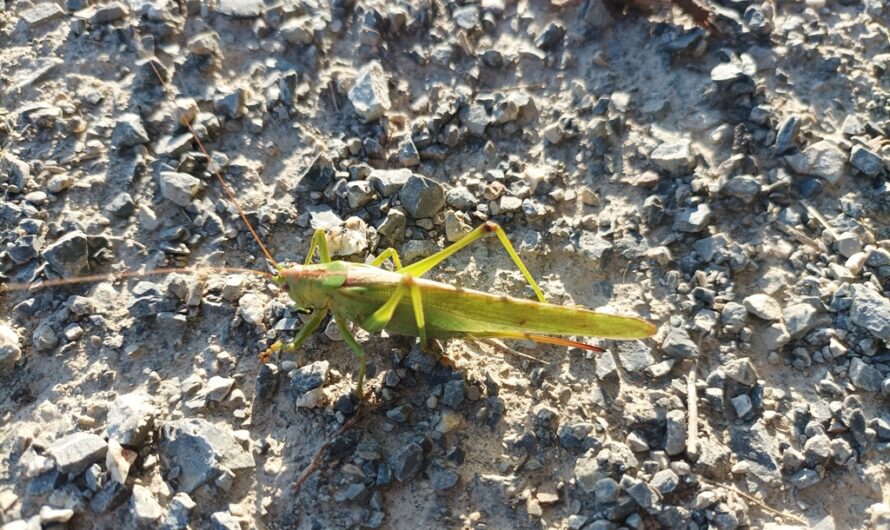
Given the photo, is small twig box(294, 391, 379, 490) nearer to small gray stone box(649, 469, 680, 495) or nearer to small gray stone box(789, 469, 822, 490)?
small gray stone box(649, 469, 680, 495)

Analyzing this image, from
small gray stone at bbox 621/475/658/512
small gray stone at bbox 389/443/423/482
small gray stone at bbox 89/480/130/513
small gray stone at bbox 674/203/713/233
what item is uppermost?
small gray stone at bbox 674/203/713/233

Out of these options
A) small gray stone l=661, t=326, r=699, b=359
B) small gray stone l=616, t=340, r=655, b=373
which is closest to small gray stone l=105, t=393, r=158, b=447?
small gray stone l=616, t=340, r=655, b=373

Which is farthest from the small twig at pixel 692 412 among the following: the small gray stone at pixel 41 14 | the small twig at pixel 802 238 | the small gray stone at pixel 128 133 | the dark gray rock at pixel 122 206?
the small gray stone at pixel 41 14

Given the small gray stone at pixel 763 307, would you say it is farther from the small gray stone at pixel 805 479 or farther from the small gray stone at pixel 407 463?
the small gray stone at pixel 407 463

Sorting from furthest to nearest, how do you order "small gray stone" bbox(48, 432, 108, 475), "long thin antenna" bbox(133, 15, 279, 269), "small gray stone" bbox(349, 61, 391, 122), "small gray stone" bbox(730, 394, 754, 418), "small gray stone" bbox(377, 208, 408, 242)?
"small gray stone" bbox(349, 61, 391, 122), "small gray stone" bbox(377, 208, 408, 242), "long thin antenna" bbox(133, 15, 279, 269), "small gray stone" bbox(730, 394, 754, 418), "small gray stone" bbox(48, 432, 108, 475)

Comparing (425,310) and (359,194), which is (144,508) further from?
(359,194)

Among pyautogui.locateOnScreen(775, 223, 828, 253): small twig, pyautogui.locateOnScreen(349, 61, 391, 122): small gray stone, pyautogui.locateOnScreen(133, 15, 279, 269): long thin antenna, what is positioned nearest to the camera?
pyautogui.locateOnScreen(775, 223, 828, 253): small twig
